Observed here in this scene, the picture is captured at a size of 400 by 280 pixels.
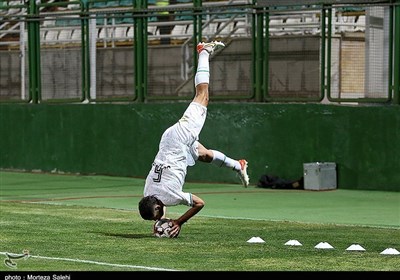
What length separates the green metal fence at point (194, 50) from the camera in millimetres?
21547

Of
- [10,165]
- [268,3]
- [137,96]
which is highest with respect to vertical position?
[268,3]

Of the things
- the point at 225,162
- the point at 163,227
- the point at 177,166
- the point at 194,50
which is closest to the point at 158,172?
the point at 177,166

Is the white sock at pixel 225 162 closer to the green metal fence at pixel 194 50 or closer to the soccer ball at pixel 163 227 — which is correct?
the soccer ball at pixel 163 227

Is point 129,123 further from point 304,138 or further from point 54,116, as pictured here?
point 304,138

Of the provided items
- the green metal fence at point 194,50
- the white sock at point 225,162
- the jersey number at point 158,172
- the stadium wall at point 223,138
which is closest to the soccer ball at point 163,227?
the jersey number at point 158,172

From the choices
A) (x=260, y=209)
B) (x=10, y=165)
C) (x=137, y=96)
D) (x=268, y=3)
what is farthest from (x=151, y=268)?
(x=10, y=165)

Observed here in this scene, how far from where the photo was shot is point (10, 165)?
1075 inches

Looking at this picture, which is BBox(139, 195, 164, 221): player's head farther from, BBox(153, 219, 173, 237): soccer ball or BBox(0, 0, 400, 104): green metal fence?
BBox(0, 0, 400, 104): green metal fence

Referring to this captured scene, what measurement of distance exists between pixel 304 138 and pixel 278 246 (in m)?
9.65

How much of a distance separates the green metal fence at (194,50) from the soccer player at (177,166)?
25.5 ft

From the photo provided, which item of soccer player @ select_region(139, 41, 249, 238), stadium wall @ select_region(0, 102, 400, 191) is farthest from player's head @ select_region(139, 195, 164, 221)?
stadium wall @ select_region(0, 102, 400, 191)

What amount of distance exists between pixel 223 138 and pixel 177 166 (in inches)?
382

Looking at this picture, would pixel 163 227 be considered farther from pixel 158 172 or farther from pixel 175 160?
pixel 175 160

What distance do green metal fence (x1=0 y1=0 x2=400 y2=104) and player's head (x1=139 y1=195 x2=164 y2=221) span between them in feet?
28.7
